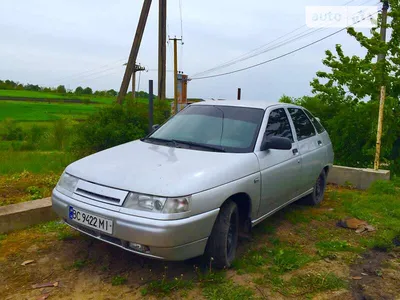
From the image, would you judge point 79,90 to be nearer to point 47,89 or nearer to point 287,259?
point 47,89

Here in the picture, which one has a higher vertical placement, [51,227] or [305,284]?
[51,227]

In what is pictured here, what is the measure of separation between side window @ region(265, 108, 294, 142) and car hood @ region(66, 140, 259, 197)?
26.6 inches

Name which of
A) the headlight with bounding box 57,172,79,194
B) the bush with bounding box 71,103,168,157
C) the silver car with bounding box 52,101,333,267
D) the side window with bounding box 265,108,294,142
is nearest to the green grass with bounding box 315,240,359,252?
the silver car with bounding box 52,101,333,267

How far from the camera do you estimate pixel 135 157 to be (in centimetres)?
357

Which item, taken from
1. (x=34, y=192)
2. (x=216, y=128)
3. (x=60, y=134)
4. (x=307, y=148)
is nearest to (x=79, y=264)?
Answer: (x=216, y=128)

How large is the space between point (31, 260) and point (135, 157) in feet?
4.56

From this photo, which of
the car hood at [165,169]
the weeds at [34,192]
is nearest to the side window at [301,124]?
the car hood at [165,169]

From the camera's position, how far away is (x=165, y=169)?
3180 millimetres

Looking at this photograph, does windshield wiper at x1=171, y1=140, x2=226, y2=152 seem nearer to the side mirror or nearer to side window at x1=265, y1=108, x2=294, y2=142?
the side mirror

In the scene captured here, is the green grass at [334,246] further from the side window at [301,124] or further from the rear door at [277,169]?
the side window at [301,124]

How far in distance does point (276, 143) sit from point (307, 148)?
4.36ft

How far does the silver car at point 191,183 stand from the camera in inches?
113

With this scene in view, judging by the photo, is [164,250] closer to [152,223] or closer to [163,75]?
[152,223]

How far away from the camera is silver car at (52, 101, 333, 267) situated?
286cm
